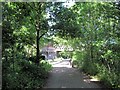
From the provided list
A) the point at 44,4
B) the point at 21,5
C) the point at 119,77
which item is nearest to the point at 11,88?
the point at 119,77

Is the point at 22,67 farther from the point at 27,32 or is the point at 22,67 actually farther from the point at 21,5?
the point at 21,5

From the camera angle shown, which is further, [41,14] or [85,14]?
[85,14]

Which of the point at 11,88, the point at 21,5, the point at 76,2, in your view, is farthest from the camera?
the point at 76,2

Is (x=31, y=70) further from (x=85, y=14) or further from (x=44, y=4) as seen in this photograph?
(x=85, y=14)

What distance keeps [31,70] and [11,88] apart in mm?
4829

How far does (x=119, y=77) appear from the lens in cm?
Result: 1057

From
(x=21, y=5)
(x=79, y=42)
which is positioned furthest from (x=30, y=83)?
(x=79, y=42)

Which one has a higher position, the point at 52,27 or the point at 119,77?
the point at 52,27

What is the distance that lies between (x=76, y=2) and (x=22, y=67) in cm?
564

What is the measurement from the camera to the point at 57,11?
50.5ft

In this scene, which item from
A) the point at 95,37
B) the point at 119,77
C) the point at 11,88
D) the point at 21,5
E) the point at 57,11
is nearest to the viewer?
the point at 11,88

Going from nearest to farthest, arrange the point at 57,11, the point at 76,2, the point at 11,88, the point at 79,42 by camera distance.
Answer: the point at 11,88, the point at 57,11, the point at 76,2, the point at 79,42

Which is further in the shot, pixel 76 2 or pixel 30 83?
pixel 76 2

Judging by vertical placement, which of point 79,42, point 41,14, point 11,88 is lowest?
point 11,88
